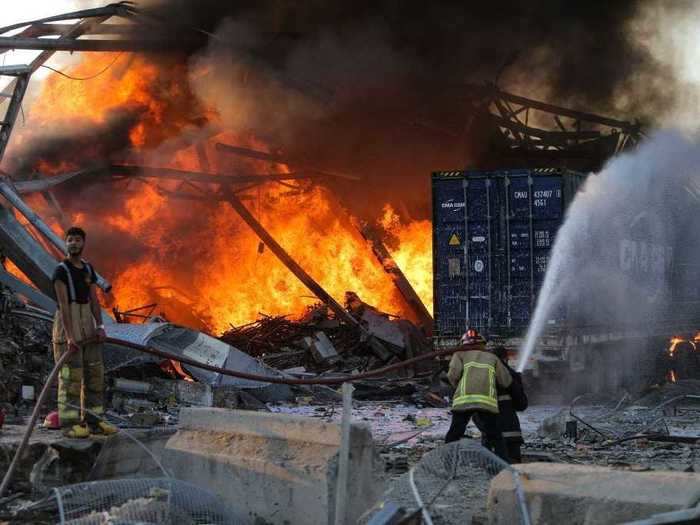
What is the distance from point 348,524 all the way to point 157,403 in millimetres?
5836

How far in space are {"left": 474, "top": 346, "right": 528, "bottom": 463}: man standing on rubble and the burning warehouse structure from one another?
0.74 metres

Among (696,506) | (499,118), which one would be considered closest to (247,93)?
(499,118)

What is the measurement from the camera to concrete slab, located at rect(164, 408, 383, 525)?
211 inches

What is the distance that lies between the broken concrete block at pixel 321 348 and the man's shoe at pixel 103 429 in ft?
28.3

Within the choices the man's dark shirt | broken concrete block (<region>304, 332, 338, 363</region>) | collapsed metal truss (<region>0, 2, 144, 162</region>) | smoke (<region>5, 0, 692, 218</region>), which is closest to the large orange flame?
smoke (<region>5, 0, 692, 218</region>)

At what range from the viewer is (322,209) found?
19859mm

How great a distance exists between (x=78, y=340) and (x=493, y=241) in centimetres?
788

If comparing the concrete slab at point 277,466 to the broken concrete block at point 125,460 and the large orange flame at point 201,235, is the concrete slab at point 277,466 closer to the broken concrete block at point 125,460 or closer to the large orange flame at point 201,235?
the broken concrete block at point 125,460

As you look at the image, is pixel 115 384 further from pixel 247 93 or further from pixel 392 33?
pixel 392 33

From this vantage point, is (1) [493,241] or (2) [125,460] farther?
(1) [493,241]

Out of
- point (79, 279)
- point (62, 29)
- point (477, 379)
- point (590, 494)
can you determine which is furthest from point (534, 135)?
point (590, 494)

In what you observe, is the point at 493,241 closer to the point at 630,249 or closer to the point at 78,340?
the point at 630,249

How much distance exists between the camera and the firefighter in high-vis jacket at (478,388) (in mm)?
7160

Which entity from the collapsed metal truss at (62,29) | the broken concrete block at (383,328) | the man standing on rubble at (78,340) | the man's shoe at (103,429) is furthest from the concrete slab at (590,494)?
the collapsed metal truss at (62,29)
